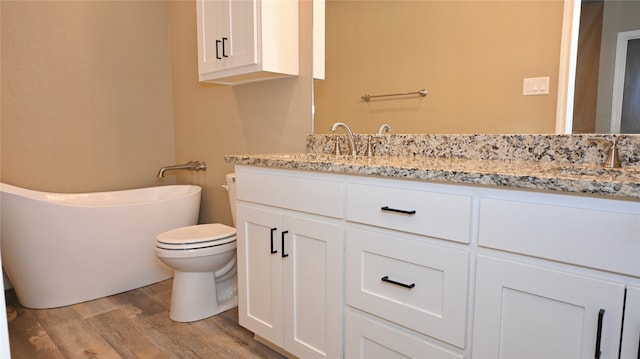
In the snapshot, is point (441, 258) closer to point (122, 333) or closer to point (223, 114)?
point (122, 333)

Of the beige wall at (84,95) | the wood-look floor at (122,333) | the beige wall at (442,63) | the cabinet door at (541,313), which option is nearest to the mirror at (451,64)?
the beige wall at (442,63)

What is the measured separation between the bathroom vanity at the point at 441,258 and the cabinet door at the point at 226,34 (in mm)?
656

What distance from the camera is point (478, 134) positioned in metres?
1.54

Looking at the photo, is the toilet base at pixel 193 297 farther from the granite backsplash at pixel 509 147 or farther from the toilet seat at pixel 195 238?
the granite backsplash at pixel 509 147

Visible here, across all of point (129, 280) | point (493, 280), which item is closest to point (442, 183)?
point (493, 280)

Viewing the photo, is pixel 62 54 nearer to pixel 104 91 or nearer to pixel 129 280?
pixel 104 91

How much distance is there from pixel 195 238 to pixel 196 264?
133 mm

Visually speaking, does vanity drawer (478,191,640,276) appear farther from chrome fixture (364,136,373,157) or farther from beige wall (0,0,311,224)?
beige wall (0,0,311,224)

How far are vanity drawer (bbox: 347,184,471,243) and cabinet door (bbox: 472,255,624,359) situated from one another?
115mm

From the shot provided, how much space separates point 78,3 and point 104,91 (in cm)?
59

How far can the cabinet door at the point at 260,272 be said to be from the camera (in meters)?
1.62

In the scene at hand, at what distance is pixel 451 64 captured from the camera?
1.68 metres

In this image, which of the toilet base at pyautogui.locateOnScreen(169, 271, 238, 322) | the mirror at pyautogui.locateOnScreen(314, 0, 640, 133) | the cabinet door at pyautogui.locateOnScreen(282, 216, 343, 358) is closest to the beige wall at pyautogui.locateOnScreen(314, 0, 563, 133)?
the mirror at pyautogui.locateOnScreen(314, 0, 640, 133)

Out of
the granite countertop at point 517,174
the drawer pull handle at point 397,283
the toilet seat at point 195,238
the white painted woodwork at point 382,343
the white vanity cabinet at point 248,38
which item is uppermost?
the white vanity cabinet at point 248,38
